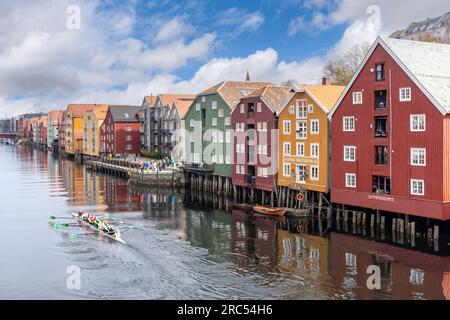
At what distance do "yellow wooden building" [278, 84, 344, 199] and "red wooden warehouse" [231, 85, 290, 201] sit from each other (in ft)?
5.68

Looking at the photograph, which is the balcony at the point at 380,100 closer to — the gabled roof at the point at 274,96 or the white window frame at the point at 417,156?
the white window frame at the point at 417,156

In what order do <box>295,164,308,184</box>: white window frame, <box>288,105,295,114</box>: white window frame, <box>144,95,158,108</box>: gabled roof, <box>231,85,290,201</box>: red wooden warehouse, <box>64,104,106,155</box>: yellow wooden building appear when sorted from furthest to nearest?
<box>64,104,106,155</box>: yellow wooden building, <box>144,95,158,108</box>: gabled roof, <box>231,85,290,201</box>: red wooden warehouse, <box>288,105,295,114</box>: white window frame, <box>295,164,308,184</box>: white window frame

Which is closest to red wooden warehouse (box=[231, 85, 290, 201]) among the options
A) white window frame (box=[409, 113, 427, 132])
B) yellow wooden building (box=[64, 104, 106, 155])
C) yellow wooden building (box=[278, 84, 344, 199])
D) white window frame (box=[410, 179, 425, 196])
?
yellow wooden building (box=[278, 84, 344, 199])

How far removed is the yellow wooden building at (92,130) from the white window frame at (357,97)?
323ft

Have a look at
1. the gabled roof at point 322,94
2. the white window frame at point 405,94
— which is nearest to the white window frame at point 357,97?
the gabled roof at point 322,94

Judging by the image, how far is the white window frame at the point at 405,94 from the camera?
45.3 m

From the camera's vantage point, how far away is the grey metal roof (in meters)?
43.9

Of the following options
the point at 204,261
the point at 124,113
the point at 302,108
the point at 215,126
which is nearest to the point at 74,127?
the point at 124,113

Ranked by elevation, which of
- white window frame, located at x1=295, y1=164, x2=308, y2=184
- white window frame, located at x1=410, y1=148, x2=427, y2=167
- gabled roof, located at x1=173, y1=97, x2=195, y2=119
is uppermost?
gabled roof, located at x1=173, y1=97, x2=195, y2=119

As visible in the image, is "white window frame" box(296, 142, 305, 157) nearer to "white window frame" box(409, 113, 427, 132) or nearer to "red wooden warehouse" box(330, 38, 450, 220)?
"red wooden warehouse" box(330, 38, 450, 220)

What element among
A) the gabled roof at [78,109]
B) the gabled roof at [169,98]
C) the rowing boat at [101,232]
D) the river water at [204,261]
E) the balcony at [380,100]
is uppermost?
the gabled roof at [78,109]

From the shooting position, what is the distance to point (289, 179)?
60906mm
